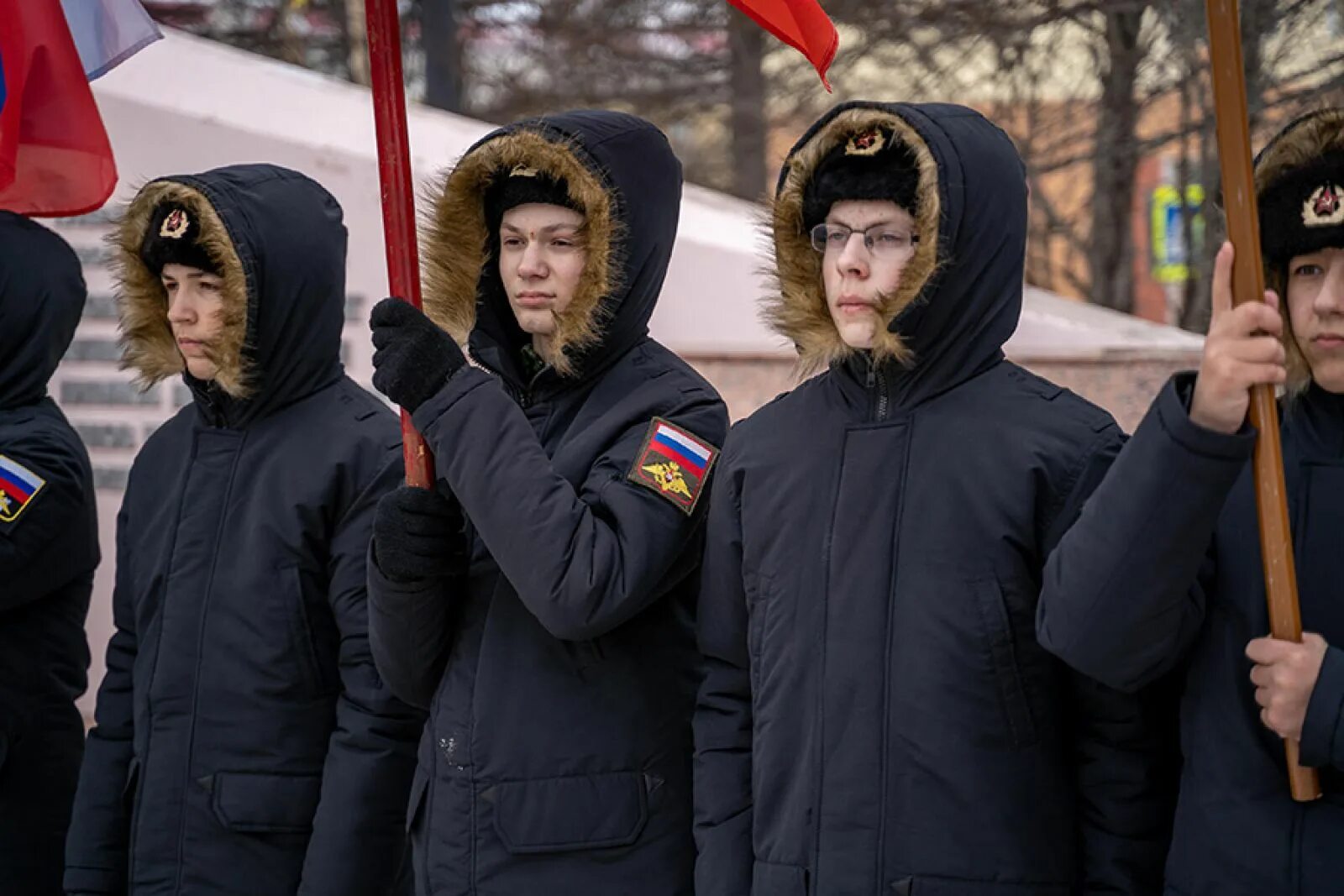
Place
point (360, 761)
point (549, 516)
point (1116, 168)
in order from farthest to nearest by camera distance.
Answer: point (1116, 168) → point (360, 761) → point (549, 516)

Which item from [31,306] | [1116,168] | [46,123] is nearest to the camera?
[46,123]

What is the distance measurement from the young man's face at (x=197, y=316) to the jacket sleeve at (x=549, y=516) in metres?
0.88

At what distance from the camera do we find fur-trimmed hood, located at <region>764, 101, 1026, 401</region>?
271 cm

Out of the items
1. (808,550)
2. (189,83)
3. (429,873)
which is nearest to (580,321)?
(808,550)

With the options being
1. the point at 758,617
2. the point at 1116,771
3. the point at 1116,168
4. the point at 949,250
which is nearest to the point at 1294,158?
the point at 949,250

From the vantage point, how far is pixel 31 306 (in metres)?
4.32

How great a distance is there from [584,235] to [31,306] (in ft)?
5.84

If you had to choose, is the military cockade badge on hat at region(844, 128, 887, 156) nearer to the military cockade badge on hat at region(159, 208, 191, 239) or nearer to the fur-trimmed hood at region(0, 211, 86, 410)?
the military cockade badge on hat at region(159, 208, 191, 239)

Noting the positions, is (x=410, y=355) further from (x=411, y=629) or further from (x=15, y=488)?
(x=15, y=488)

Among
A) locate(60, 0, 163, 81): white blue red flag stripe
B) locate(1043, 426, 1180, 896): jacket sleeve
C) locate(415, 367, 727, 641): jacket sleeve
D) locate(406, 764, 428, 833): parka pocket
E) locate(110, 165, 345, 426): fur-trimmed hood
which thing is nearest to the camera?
locate(1043, 426, 1180, 896): jacket sleeve

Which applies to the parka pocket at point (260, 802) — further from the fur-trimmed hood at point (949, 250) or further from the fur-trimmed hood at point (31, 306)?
the fur-trimmed hood at point (949, 250)

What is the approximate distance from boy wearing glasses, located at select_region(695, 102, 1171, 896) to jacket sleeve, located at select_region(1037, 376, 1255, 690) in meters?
0.20

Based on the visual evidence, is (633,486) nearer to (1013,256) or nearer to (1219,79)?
(1013,256)

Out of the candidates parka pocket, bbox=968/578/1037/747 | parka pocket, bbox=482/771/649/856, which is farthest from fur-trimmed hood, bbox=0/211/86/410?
parka pocket, bbox=968/578/1037/747
